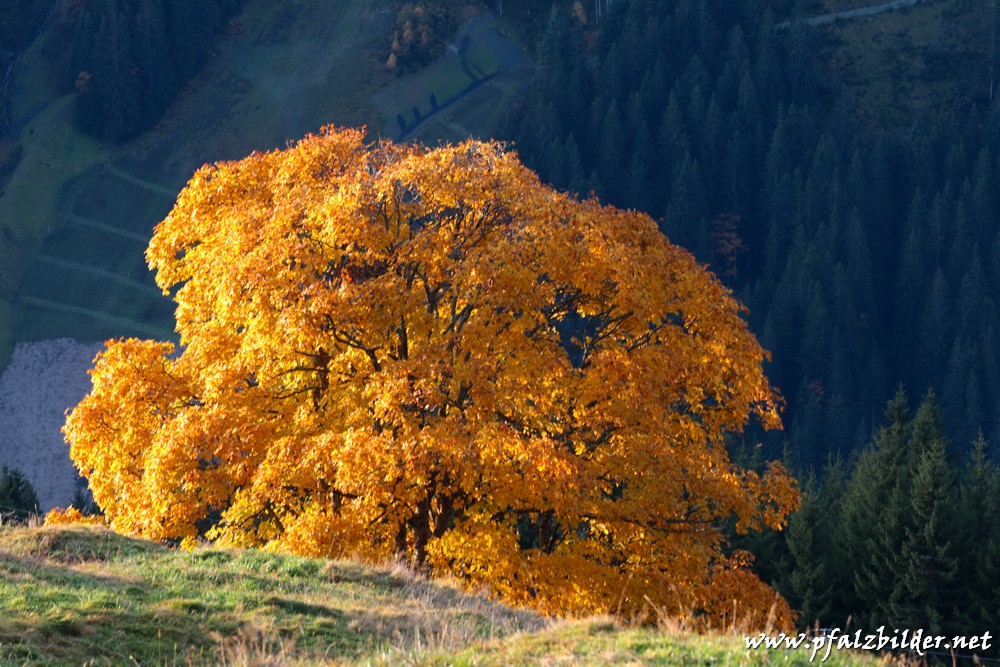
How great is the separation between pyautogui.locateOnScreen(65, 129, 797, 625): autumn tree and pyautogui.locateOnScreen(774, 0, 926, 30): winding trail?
159340 millimetres

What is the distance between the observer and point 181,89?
164m

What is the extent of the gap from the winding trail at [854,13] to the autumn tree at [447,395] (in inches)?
6273

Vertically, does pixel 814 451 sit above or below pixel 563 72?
below

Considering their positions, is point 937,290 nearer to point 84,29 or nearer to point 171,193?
point 171,193

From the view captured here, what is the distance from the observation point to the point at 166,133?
510ft

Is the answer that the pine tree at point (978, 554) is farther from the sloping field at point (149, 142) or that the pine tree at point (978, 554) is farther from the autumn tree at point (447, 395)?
the sloping field at point (149, 142)

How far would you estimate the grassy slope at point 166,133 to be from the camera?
129 m

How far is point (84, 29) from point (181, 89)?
1443 centimetres

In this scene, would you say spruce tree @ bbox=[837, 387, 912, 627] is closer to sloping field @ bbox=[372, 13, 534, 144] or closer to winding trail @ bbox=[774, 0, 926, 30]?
sloping field @ bbox=[372, 13, 534, 144]

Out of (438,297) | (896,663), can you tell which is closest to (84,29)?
(438,297)

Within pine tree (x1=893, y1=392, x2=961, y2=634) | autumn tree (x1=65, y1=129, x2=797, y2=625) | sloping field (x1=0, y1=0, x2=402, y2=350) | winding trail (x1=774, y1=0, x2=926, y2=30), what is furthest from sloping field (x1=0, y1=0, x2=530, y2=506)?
autumn tree (x1=65, y1=129, x2=797, y2=625)

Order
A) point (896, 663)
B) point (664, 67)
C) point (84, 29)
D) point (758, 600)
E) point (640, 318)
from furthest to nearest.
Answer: point (664, 67), point (84, 29), point (640, 318), point (758, 600), point (896, 663)

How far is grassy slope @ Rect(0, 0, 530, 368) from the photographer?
129125 mm

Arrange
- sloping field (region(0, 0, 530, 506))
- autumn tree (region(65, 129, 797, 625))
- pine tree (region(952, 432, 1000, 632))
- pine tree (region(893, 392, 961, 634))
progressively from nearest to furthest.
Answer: autumn tree (region(65, 129, 797, 625)) < pine tree (region(952, 432, 1000, 632)) < pine tree (region(893, 392, 961, 634)) < sloping field (region(0, 0, 530, 506))
